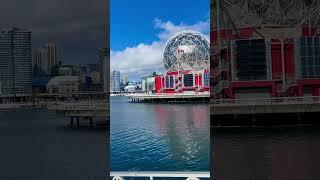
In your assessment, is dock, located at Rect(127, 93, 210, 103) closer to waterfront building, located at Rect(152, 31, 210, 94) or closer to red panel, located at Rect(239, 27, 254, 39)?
waterfront building, located at Rect(152, 31, 210, 94)

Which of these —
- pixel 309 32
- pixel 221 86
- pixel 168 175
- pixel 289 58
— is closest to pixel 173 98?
pixel 221 86

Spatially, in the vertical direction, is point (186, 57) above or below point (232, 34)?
below

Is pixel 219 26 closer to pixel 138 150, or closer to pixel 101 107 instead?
A: pixel 101 107

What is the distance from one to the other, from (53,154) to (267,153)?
6405 mm

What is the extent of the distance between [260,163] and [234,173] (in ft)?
5.08

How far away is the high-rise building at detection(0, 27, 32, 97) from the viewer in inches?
1222

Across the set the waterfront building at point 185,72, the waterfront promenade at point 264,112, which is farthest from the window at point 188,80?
the waterfront promenade at point 264,112

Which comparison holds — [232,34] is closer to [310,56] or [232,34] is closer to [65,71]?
[310,56]

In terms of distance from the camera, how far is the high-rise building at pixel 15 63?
31.0 m

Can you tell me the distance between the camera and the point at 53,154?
1257 cm

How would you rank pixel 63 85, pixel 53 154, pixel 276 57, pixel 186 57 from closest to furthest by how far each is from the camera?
pixel 53 154 < pixel 276 57 < pixel 186 57 < pixel 63 85

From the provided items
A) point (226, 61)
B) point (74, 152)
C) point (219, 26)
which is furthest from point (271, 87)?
point (74, 152)

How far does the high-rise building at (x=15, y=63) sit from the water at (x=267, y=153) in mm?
20708

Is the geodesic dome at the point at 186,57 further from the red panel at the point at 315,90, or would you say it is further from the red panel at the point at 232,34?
the red panel at the point at 315,90
